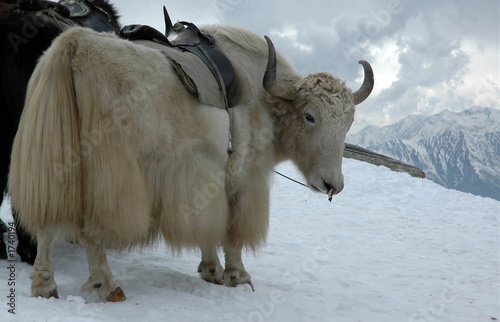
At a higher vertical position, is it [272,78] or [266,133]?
[272,78]

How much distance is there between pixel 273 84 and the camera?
3.28 meters

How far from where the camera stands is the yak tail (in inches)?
90.2

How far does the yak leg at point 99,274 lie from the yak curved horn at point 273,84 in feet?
5.00

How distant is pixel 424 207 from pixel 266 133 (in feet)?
19.3

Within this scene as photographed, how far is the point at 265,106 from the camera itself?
3.41 metres

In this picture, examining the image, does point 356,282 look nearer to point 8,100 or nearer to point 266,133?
point 266,133

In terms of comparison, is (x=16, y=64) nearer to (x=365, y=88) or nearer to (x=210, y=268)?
(x=210, y=268)

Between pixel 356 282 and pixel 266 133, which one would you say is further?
pixel 356 282

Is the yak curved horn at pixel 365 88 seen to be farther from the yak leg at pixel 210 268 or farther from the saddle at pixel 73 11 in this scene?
the saddle at pixel 73 11

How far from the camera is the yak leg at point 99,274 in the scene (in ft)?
8.22

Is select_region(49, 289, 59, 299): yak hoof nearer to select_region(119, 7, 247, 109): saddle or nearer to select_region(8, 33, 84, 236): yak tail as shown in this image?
select_region(8, 33, 84, 236): yak tail

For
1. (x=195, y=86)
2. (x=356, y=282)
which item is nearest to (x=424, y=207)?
(x=356, y=282)

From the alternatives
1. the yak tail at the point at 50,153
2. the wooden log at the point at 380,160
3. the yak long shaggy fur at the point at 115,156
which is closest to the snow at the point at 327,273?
the yak long shaggy fur at the point at 115,156

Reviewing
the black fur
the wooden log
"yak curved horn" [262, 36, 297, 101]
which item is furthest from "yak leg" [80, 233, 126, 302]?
the wooden log
